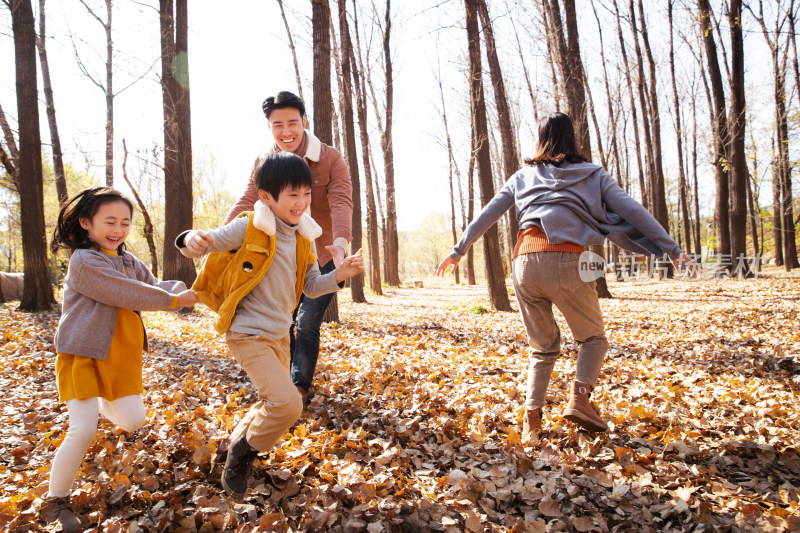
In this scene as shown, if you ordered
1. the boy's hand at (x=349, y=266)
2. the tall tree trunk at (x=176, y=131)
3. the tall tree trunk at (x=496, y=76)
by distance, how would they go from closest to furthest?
the boy's hand at (x=349, y=266) < the tall tree trunk at (x=176, y=131) < the tall tree trunk at (x=496, y=76)

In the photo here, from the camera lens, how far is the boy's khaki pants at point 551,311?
2652 mm

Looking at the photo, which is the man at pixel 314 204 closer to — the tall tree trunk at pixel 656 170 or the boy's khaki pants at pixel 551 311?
the boy's khaki pants at pixel 551 311

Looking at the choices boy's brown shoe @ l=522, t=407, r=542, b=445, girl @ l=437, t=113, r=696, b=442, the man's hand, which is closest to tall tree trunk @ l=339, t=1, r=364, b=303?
the man's hand

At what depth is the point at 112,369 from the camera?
2.19 m

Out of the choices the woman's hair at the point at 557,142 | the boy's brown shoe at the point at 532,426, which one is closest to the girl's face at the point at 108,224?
the woman's hair at the point at 557,142

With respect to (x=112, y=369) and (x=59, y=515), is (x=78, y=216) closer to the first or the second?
(x=112, y=369)

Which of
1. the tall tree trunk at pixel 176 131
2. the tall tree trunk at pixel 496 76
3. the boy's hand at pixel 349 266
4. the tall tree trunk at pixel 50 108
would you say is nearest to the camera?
the boy's hand at pixel 349 266

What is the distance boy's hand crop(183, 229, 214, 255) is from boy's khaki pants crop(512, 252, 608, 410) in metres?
1.83

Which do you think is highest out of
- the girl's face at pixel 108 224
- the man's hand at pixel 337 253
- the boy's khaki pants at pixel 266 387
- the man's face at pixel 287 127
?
the man's face at pixel 287 127

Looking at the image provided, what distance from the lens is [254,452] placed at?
92.6 inches

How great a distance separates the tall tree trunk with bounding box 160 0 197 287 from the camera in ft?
30.5

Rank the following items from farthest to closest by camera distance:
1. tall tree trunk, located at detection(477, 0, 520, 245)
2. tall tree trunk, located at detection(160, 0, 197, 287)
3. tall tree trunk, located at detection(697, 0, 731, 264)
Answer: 1. tall tree trunk, located at detection(697, 0, 731, 264)
2. tall tree trunk, located at detection(477, 0, 520, 245)
3. tall tree trunk, located at detection(160, 0, 197, 287)

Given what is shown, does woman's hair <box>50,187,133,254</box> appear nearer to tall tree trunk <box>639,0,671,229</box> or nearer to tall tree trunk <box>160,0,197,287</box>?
tall tree trunk <box>160,0,197,287</box>

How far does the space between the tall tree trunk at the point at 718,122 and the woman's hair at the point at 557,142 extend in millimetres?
12826
